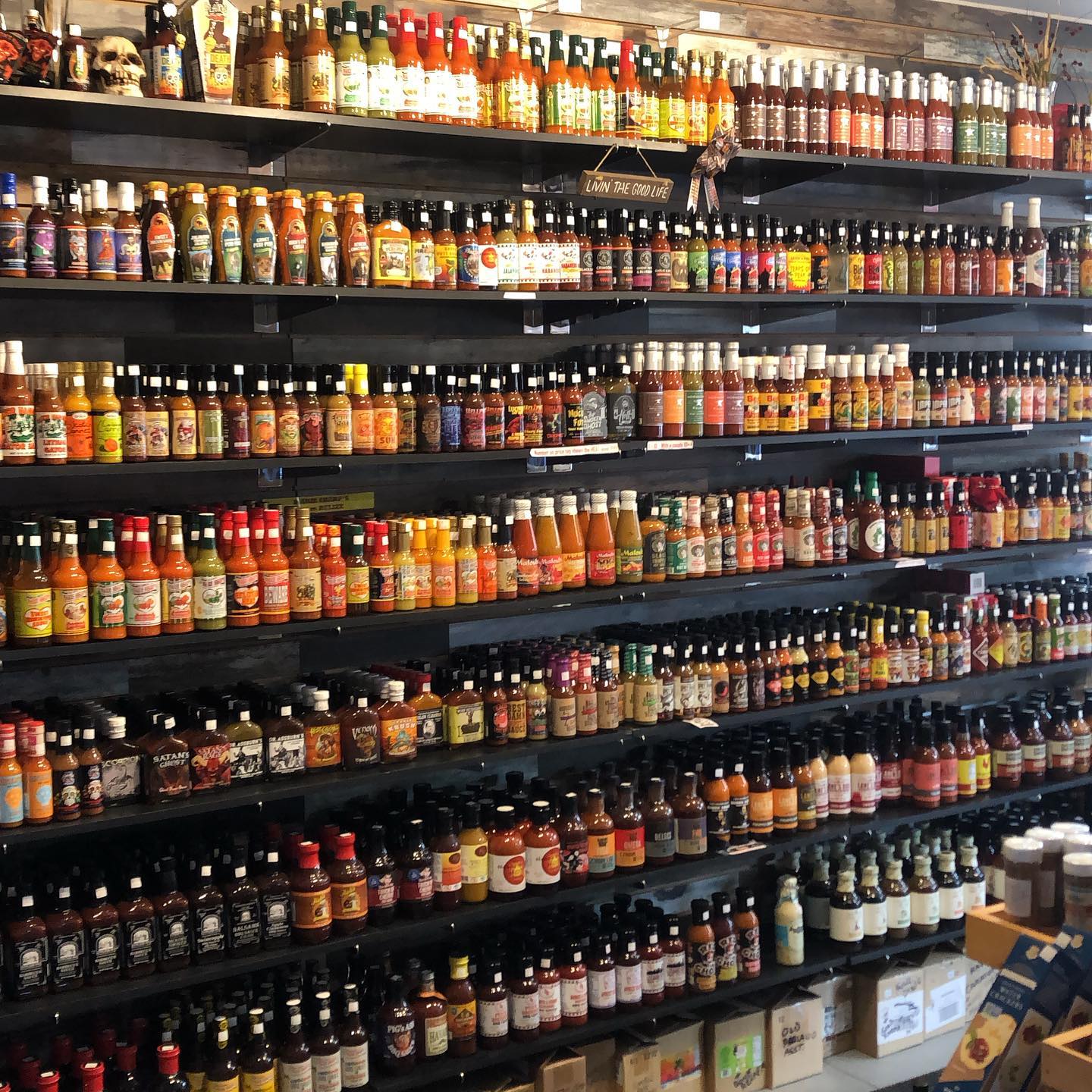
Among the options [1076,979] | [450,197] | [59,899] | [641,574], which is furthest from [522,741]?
[1076,979]

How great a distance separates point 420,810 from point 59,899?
0.95 meters

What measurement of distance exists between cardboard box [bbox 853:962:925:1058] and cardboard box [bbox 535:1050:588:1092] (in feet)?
3.43

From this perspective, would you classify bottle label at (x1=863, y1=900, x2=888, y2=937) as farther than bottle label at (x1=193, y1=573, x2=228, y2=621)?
Yes

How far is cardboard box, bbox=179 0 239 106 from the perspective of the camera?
10.1 feet

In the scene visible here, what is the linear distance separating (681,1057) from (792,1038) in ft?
1.26

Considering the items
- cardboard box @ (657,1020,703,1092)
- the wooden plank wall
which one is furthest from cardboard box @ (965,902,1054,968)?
the wooden plank wall

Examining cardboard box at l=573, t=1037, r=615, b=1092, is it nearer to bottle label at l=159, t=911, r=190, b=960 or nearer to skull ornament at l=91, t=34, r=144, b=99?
bottle label at l=159, t=911, r=190, b=960

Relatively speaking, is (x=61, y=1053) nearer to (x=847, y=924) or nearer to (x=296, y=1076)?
(x=296, y=1076)

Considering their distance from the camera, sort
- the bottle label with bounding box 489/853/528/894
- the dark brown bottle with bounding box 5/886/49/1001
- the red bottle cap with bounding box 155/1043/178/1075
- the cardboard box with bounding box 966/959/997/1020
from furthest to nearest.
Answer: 1. the bottle label with bounding box 489/853/528/894
2. the red bottle cap with bounding box 155/1043/178/1075
3. the dark brown bottle with bounding box 5/886/49/1001
4. the cardboard box with bounding box 966/959/997/1020

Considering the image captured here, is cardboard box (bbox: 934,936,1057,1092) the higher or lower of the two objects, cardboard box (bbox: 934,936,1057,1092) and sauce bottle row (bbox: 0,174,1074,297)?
the lower

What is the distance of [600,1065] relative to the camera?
3713 millimetres

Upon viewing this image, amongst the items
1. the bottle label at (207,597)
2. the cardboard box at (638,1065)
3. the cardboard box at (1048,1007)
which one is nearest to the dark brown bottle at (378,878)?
the bottle label at (207,597)

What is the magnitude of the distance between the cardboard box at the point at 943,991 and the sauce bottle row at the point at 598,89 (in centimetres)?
256

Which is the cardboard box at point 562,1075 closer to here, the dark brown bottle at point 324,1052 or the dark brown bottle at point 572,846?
the dark brown bottle at point 572,846
